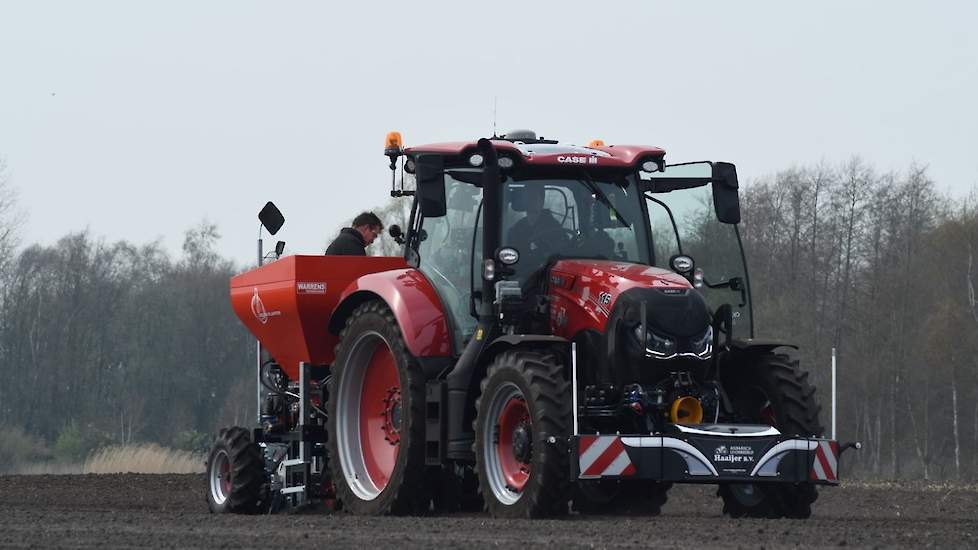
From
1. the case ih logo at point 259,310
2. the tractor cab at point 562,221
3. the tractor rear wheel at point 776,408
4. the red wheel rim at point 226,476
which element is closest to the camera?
the tractor rear wheel at point 776,408

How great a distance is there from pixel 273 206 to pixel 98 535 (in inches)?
208

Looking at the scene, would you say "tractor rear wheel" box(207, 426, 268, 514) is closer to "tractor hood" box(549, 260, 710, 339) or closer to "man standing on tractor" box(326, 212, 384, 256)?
"man standing on tractor" box(326, 212, 384, 256)

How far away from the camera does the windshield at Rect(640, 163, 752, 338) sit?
11805 mm

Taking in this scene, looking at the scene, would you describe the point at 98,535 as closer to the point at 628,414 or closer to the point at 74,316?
the point at 628,414

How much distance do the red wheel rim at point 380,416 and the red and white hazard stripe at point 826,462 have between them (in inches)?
126

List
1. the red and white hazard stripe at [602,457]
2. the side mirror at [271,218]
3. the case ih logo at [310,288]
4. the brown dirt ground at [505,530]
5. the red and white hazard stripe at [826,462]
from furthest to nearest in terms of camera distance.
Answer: the side mirror at [271,218], the case ih logo at [310,288], the red and white hazard stripe at [826,462], the red and white hazard stripe at [602,457], the brown dirt ground at [505,530]

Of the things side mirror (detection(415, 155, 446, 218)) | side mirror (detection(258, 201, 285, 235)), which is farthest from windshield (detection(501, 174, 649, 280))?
side mirror (detection(258, 201, 285, 235))

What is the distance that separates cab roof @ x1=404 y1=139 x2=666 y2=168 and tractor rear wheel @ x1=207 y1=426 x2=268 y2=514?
317cm

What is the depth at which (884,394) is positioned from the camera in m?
Answer: 45.8

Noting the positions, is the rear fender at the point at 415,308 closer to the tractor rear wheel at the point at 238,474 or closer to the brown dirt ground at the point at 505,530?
the brown dirt ground at the point at 505,530

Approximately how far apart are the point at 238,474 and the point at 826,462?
5.17m

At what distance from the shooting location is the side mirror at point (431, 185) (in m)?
11.1

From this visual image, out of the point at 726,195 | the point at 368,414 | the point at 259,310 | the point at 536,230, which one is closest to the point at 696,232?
the point at 726,195

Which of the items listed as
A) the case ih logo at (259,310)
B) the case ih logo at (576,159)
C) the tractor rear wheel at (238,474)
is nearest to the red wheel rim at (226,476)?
the tractor rear wheel at (238,474)
